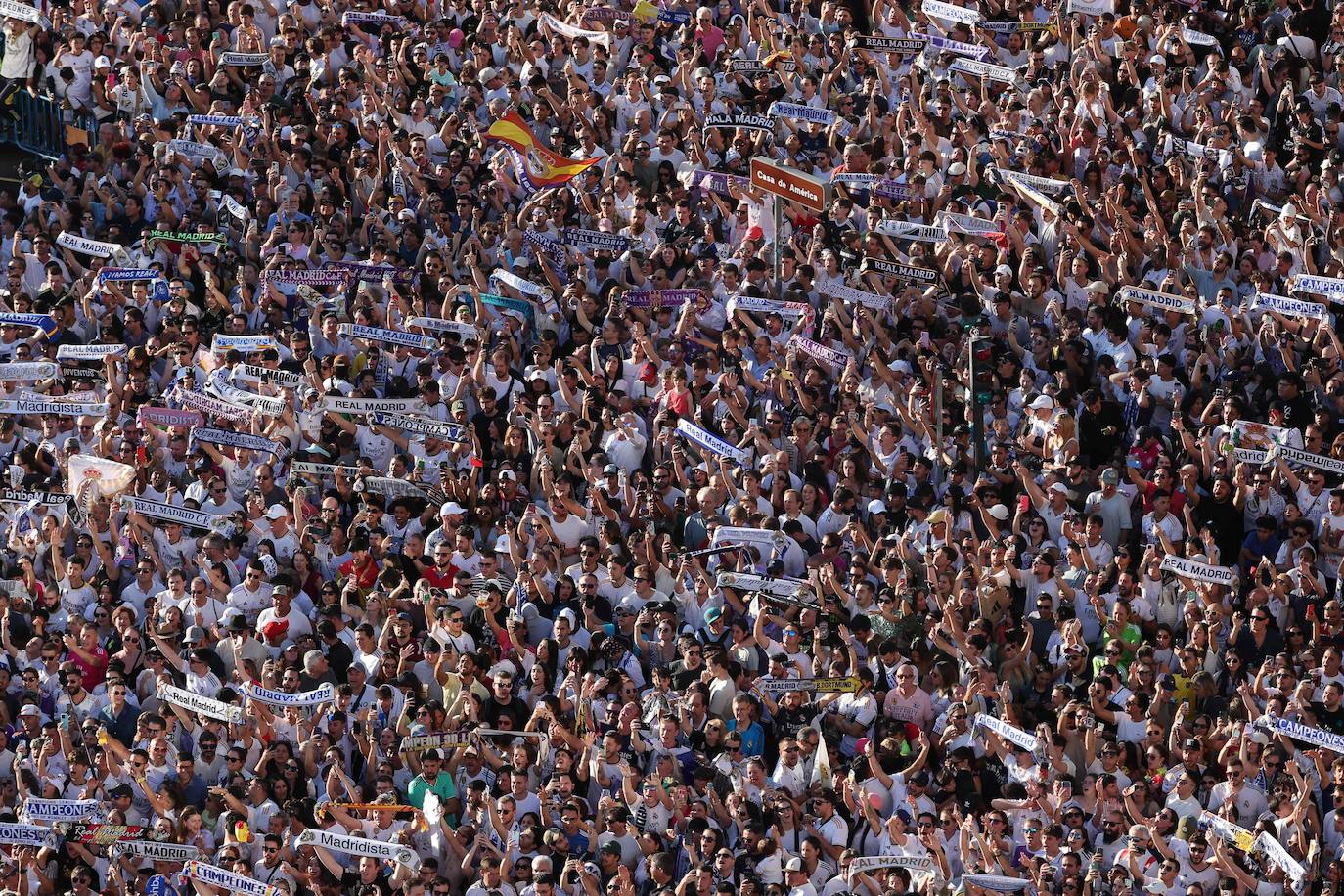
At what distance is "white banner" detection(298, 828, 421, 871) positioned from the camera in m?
19.9

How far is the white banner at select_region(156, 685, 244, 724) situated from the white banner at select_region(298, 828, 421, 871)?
1.42 meters

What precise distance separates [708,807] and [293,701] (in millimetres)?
3055

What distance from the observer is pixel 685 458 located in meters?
22.5

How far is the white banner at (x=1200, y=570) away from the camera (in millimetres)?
20406

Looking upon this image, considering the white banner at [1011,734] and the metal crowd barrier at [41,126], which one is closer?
the white banner at [1011,734]

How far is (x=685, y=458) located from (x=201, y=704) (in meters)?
3.96

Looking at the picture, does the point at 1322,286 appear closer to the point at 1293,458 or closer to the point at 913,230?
the point at 1293,458

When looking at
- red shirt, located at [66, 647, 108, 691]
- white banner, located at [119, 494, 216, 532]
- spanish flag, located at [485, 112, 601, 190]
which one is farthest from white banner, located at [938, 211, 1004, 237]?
red shirt, located at [66, 647, 108, 691]

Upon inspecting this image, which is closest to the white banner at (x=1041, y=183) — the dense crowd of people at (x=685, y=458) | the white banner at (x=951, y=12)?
the dense crowd of people at (x=685, y=458)

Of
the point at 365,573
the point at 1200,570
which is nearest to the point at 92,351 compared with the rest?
the point at 365,573

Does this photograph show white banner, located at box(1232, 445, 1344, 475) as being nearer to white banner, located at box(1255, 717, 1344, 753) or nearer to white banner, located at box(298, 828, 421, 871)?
white banner, located at box(1255, 717, 1344, 753)

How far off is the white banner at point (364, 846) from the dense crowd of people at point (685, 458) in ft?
0.17

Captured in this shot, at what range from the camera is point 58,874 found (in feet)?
68.4

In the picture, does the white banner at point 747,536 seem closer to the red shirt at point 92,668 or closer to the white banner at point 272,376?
the white banner at point 272,376
